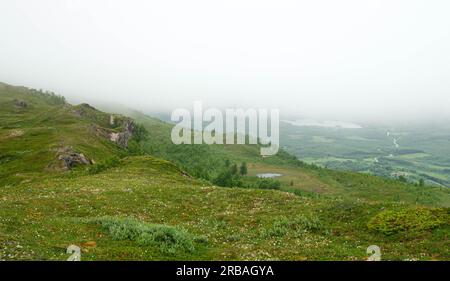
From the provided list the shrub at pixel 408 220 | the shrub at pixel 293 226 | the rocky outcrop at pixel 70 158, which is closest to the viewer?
the shrub at pixel 408 220

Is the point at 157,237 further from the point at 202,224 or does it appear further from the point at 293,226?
the point at 293,226

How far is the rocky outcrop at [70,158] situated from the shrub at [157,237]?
192 feet

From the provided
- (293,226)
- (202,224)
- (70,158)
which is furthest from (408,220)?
(70,158)

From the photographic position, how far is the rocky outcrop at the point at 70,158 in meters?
82.1

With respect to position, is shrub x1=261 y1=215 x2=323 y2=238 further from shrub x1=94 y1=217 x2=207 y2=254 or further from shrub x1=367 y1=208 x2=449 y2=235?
shrub x1=94 y1=217 x2=207 y2=254

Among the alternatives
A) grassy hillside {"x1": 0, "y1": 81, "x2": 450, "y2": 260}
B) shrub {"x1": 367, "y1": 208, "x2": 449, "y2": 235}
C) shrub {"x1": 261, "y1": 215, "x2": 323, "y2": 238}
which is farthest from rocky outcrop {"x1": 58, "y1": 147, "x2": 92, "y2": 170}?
shrub {"x1": 367, "y1": 208, "x2": 449, "y2": 235}

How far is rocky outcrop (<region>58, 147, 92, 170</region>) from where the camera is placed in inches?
3231

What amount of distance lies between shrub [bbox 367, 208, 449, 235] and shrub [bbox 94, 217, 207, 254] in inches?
523

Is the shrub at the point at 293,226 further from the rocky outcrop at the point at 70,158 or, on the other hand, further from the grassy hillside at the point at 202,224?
the rocky outcrop at the point at 70,158

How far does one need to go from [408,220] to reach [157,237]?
18.3 meters

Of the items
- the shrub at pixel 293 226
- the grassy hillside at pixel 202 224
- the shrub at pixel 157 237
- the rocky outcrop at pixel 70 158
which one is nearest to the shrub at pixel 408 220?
the grassy hillside at pixel 202 224

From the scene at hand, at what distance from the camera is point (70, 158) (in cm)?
8438

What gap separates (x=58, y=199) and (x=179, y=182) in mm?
26075
